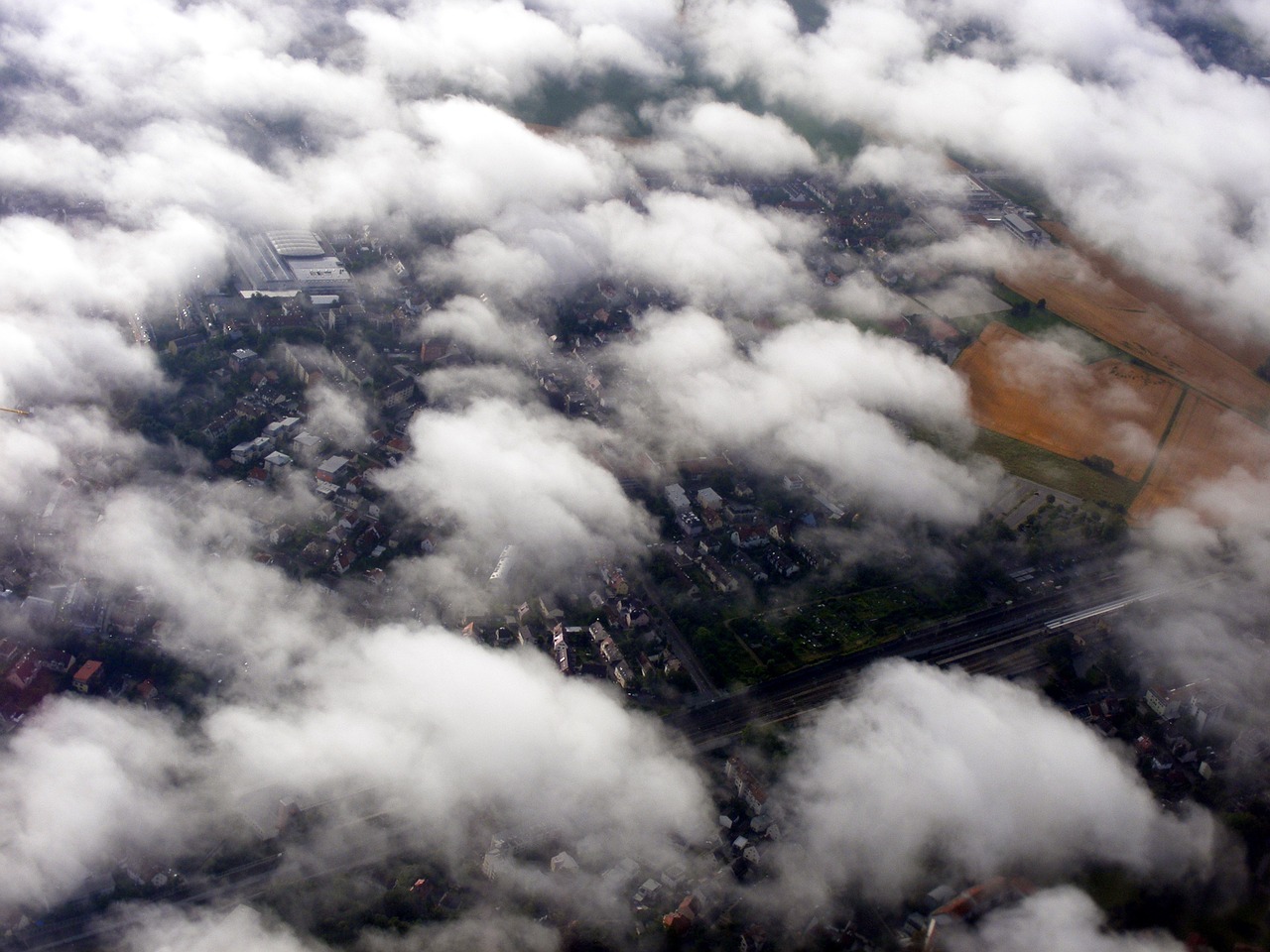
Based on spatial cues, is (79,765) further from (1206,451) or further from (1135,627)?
(1206,451)

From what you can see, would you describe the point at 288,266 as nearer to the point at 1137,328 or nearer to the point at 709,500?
the point at 709,500

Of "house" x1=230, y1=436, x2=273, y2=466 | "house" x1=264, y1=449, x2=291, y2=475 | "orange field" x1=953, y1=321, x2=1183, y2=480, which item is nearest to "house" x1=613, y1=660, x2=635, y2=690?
"house" x1=264, y1=449, x2=291, y2=475

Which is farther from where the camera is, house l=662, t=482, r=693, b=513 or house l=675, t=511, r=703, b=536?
house l=662, t=482, r=693, b=513

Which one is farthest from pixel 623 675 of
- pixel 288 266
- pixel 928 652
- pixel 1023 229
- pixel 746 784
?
pixel 1023 229

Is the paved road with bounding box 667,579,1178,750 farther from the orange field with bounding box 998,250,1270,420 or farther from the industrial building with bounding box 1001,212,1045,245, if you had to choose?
the industrial building with bounding box 1001,212,1045,245

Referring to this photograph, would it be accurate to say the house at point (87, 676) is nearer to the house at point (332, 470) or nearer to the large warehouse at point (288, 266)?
the house at point (332, 470)
